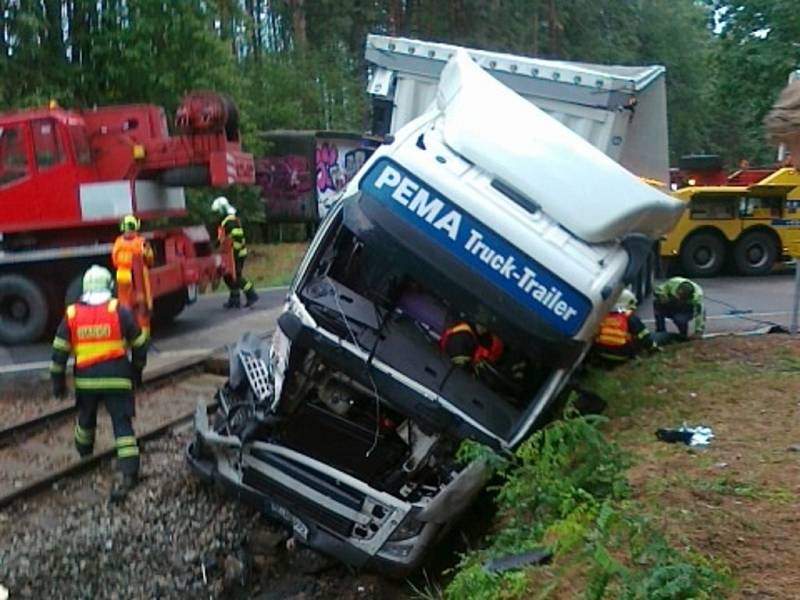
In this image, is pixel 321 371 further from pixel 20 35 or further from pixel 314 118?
pixel 314 118

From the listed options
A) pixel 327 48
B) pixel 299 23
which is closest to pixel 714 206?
pixel 299 23

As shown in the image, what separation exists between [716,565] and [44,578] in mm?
3774

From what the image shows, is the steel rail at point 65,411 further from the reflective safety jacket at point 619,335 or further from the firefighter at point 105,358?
the reflective safety jacket at point 619,335

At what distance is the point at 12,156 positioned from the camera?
12.0m

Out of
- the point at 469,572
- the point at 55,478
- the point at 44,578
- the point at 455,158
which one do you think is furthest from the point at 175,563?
the point at 455,158

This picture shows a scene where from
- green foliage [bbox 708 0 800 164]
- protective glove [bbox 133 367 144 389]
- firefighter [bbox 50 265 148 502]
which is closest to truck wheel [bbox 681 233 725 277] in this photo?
green foliage [bbox 708 0 800 164]

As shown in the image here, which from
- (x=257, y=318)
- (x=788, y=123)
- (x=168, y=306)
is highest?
(x=788, y=123)

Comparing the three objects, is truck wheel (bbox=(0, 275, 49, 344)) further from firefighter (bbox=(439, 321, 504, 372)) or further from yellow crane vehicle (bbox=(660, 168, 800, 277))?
yellow crane vehicle (bbox=(660, 168, 800, 277))

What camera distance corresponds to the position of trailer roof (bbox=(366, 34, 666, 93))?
27.1ft

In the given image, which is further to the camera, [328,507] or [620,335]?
[620,335]

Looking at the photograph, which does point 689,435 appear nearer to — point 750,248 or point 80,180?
point 80,180

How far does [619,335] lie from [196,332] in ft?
21.1

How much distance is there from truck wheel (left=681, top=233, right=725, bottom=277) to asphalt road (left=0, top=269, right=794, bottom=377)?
714 millimetres

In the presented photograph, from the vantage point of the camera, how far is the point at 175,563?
605cm
